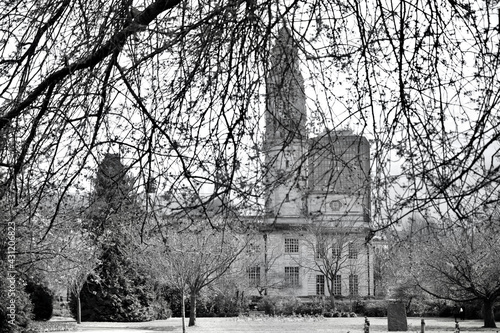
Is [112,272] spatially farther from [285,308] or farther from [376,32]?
[376,32]

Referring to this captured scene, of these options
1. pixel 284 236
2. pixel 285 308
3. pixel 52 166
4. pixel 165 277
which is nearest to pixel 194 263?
pixel 165 277

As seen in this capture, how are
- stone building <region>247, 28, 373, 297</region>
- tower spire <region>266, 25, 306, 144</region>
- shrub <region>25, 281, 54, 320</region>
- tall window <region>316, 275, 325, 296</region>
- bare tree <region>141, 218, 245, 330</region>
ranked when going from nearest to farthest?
tower spire <region>266, 25, 306, 144</region>
stone building <region>247, 28, 373, 297</region>
bare tree <region>141, 218, 245, 330</region>
shrub <region>25, 281, 54, 320</region>
tall window <region>316, 275, 325, 296</region>

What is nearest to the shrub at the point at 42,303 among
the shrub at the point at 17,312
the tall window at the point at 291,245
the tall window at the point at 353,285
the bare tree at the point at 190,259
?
the bare tree at the point at 190,259

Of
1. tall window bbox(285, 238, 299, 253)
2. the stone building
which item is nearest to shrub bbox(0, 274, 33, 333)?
the stone building

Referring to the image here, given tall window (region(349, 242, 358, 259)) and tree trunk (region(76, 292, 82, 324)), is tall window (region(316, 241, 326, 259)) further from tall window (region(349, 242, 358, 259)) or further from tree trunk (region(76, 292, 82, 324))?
tree trunk (region(76, 292, 82, 324))

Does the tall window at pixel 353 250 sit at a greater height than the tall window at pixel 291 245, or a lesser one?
A: lesser

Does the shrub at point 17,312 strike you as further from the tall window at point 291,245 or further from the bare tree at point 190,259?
the tall window at point 291,245

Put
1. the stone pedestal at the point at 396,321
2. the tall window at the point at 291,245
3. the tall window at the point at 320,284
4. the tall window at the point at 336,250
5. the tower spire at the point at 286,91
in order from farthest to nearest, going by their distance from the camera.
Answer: the tall window at the point at 291,245
the tall window at the point at 320,284
the tall window at the point at 336,250
the stone pedestal at the point at 396,321
the tower spire at the point at 286,91

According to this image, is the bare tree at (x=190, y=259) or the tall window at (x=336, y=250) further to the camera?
the tall window at (x=336, y=250)

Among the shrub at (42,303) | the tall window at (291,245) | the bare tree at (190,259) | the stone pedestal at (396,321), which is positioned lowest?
the stone pedestal at (396,321)

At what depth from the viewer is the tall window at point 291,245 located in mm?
65438

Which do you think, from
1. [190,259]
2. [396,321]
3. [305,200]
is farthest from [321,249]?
[305,200]

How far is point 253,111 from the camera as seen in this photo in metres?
4.74

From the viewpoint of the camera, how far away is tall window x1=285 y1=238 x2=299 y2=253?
65.4m
